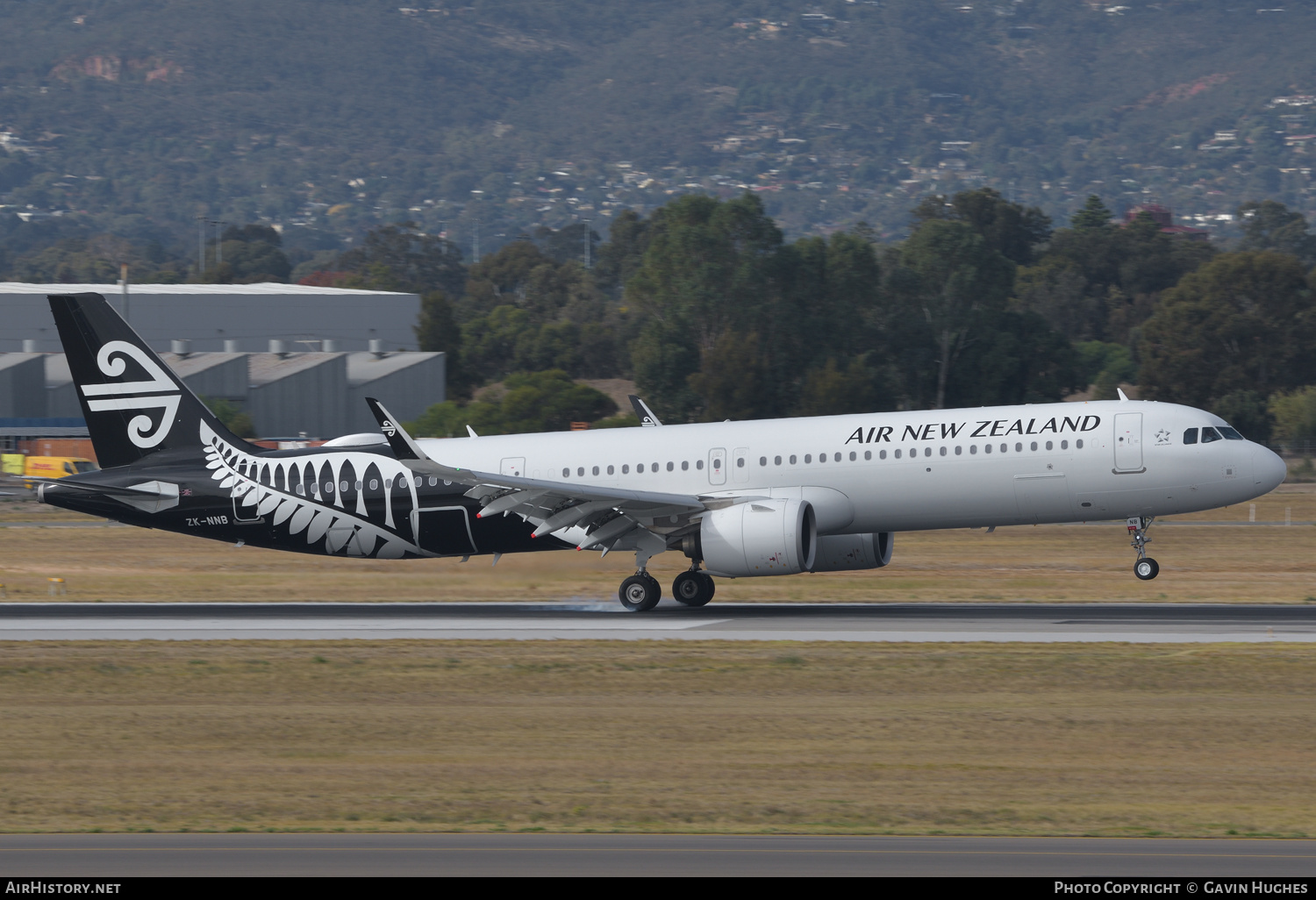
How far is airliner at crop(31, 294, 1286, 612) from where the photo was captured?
3447 centimetres

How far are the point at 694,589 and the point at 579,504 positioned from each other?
3512 mm

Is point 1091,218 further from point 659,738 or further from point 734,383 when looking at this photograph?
point 659,738

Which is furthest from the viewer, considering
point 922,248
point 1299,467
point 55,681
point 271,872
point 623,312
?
point 623,312

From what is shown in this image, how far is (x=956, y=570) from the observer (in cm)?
4562

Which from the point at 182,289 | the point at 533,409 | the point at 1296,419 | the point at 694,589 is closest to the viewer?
the point at 694,589

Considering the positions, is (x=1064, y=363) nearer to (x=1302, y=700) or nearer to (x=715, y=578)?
(x=715, y=578)

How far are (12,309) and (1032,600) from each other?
93.6 meters

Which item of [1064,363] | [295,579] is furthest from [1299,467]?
[295,579]

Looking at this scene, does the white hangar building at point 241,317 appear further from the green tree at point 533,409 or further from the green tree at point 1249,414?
the green tree at point 1249,414

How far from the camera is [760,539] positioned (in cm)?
3347

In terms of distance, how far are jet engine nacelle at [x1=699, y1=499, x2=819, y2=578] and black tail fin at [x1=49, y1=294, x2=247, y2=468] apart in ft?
38.4

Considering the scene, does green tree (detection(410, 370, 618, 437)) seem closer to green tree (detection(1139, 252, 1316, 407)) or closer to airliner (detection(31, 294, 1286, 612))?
green tree (detection(1139, 252, 1316, 407))

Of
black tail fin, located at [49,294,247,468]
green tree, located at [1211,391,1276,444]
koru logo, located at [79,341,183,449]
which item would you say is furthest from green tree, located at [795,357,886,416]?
koru logo, located at [79,341,183,449]

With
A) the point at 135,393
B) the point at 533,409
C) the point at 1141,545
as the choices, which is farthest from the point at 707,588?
the point at 533,409
